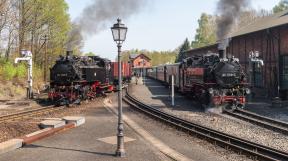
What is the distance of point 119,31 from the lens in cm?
1177

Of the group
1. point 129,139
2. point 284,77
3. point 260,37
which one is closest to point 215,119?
point 129,139

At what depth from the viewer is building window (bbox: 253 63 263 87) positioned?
3584cm

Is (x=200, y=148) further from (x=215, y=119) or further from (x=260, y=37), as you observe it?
(x=260, y=37)

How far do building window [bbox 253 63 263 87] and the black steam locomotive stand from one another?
14178 millimetres

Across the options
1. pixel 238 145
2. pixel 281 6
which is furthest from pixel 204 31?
pixel 238 145

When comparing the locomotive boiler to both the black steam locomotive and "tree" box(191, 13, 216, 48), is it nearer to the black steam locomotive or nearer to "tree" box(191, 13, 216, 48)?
the black steam locomotive

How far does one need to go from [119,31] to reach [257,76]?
1071 inches

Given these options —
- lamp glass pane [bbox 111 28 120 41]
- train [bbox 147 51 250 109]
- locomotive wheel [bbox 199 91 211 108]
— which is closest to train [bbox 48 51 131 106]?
train [bbox 147 51 250 109]

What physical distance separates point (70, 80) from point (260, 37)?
54.2 ft

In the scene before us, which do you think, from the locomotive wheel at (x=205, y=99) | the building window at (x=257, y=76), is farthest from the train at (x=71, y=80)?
the building window at (x=257, y=76)

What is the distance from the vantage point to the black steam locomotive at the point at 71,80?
26.8 metres

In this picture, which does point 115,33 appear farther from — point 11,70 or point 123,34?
point 11,70

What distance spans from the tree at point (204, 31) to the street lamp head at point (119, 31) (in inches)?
3530

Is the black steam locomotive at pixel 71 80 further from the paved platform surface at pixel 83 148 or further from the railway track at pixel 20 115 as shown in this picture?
the paved platform surface at pixel 83 148
